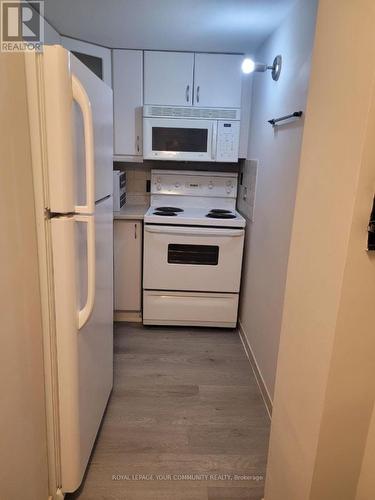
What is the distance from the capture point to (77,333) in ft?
4.22

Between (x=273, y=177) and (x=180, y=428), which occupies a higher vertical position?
(x=273, y=177)

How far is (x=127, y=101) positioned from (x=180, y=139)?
0.54 meters

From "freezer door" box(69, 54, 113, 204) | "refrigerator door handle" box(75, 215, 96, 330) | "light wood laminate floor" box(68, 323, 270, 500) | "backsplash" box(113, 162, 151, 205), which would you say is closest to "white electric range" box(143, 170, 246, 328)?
"light wood laminate floor" box(68, 323, 270, 500)

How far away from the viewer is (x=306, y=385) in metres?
1.06

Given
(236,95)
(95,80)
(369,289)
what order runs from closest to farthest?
(369,289) < (95,80) < (236,95)

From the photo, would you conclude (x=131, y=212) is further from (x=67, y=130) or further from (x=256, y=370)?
(x=67, y=130)

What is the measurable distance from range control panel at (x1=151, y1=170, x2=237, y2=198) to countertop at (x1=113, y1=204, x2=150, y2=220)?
25cm

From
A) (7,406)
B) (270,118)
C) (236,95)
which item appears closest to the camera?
(7,406)

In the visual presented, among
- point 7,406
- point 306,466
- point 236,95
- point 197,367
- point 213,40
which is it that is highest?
point 213,40

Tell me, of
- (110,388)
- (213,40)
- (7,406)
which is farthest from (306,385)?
(213,40)

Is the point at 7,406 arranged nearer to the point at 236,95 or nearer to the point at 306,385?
the point at 306,385

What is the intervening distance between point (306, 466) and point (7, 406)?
88cm

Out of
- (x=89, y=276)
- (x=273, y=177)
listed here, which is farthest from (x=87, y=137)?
(x=273, y=177)

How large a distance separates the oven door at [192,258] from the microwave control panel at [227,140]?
0.62m
